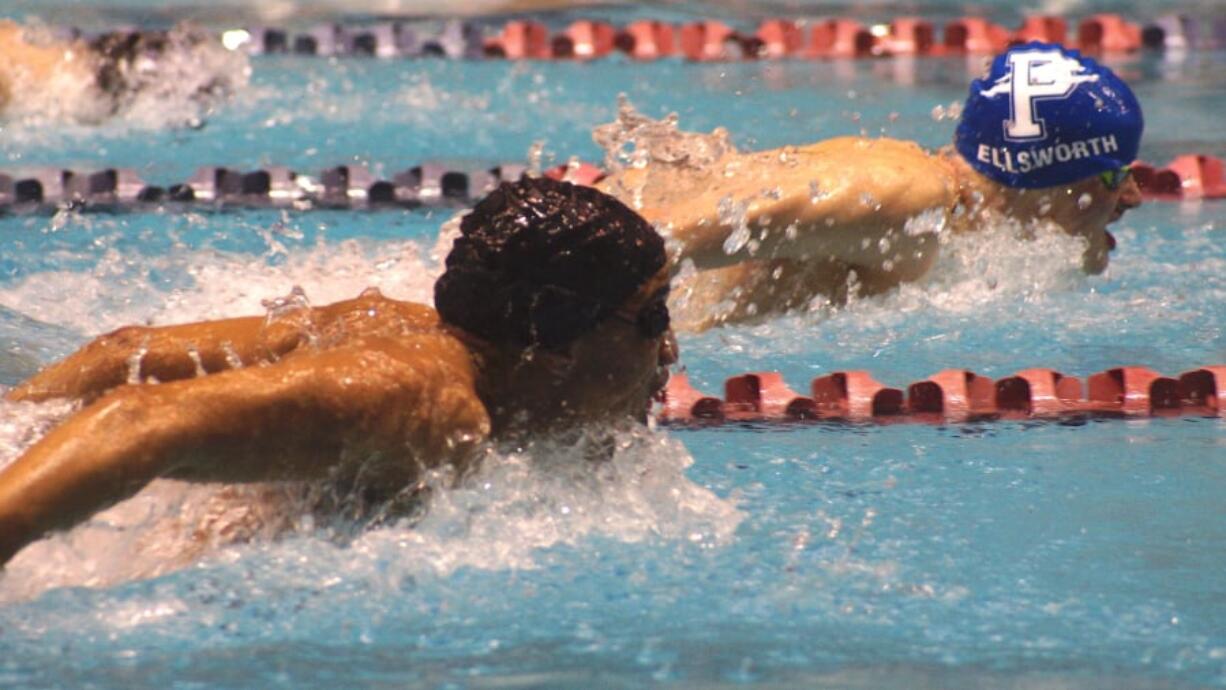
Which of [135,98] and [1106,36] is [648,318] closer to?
[135,98]

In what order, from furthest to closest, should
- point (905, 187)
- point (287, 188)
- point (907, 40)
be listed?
point (907, 40) → point (287, 188) → point (905, 187)

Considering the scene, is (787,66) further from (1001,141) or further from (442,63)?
(1001,141)

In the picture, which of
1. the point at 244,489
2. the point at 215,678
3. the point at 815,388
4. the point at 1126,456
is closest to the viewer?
the point at 215,678

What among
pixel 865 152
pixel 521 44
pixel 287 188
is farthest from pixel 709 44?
pixel 865 152

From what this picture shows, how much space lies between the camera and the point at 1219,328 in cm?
395

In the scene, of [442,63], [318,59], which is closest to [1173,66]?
[442,63]

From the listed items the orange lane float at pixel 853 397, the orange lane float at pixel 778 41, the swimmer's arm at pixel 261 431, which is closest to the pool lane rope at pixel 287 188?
the orange lane float at pixel 853 397

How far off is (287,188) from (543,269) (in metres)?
3.05

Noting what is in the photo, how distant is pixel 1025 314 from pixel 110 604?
2334mm

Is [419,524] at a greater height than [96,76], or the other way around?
[96,76]

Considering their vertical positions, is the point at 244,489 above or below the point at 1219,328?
above

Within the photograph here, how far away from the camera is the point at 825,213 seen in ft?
11.3

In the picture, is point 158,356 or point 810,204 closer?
point 158,356

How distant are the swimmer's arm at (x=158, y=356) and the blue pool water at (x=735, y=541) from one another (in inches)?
1.8
